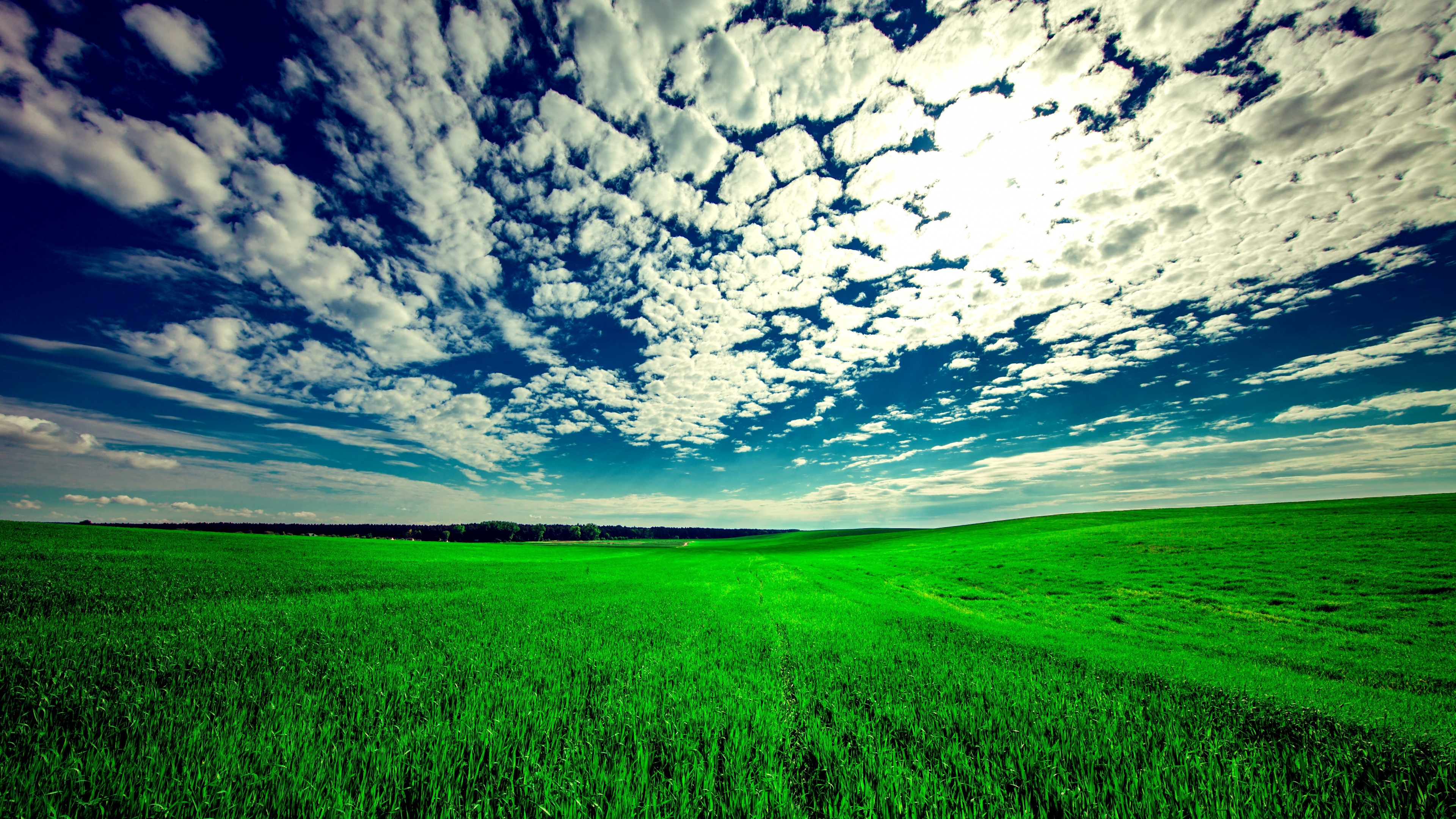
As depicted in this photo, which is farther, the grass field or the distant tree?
the distant tree

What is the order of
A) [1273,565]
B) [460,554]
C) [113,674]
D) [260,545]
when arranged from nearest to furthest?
[113,674]
[1273,565]
[260,545]
[460,554]

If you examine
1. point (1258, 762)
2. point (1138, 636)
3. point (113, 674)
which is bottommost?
point (1138, 636)

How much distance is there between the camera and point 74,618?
35.2ft

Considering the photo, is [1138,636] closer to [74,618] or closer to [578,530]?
[74,618]

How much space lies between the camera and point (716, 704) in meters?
6.26

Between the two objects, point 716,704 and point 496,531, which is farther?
point 496,531

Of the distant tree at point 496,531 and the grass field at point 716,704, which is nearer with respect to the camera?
the grass field at point 716,704

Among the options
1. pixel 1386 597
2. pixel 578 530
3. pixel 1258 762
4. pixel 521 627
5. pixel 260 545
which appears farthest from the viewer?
pixel 578 530

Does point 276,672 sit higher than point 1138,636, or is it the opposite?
point 276,672

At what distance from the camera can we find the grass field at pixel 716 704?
4.00m

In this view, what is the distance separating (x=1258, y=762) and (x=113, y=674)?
606 inches

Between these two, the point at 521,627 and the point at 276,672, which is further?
the point at 521,627

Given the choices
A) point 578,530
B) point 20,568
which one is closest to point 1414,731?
point 20,568

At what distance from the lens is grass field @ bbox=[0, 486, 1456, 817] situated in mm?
4004
